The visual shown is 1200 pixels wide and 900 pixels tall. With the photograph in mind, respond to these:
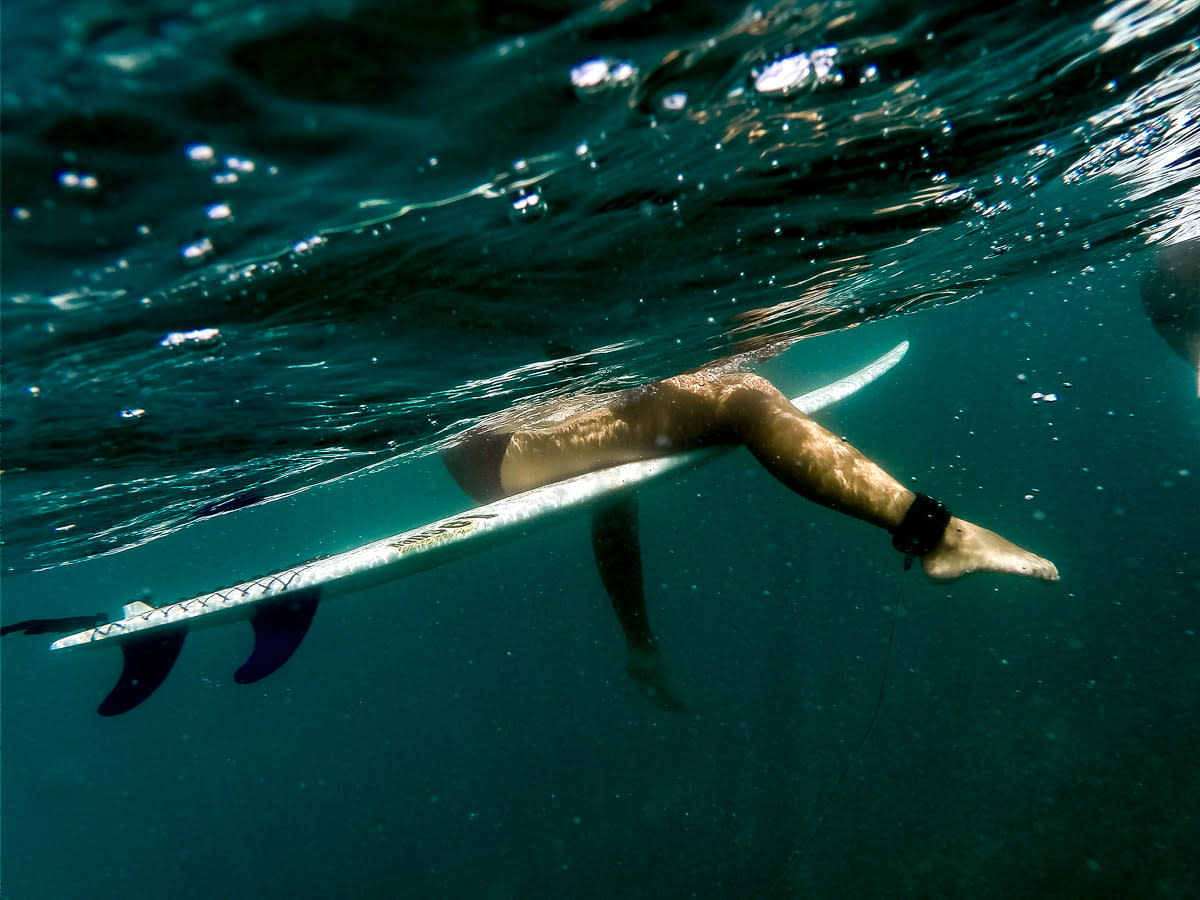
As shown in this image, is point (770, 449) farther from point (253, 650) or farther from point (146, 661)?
point (146, 661)

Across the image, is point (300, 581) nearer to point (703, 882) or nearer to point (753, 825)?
point (703, 882)

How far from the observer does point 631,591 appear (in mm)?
8328

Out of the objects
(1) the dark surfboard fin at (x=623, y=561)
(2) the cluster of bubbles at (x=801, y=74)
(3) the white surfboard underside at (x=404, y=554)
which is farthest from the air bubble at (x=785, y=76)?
(1) the dark surfboard fin at (x=623, y=561)

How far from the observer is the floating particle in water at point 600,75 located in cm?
348

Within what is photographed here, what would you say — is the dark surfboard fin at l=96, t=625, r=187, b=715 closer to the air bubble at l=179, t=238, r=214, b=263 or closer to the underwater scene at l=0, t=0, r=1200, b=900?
the underwater scene at l=0, t=0, r=1200, b=900

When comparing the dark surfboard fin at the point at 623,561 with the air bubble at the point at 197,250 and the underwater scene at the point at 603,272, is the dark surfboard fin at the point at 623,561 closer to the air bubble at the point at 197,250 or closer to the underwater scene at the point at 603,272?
the underwater scene at the point at 603,272

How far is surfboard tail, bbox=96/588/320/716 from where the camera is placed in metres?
6.87

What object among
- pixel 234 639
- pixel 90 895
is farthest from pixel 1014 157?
pixel 234 639

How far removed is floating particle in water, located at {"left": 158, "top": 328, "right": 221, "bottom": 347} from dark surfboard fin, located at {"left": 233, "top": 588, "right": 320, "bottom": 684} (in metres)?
3.09

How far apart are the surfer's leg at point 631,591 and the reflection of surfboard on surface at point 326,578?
0.69m

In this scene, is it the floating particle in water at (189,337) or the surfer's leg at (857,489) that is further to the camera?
the floating particle in water at (189,337)

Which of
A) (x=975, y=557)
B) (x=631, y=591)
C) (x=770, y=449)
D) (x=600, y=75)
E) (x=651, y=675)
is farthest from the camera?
(x=651, y=675)

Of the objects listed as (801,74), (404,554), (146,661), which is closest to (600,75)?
(801,74)

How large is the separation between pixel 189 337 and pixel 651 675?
275 inches
